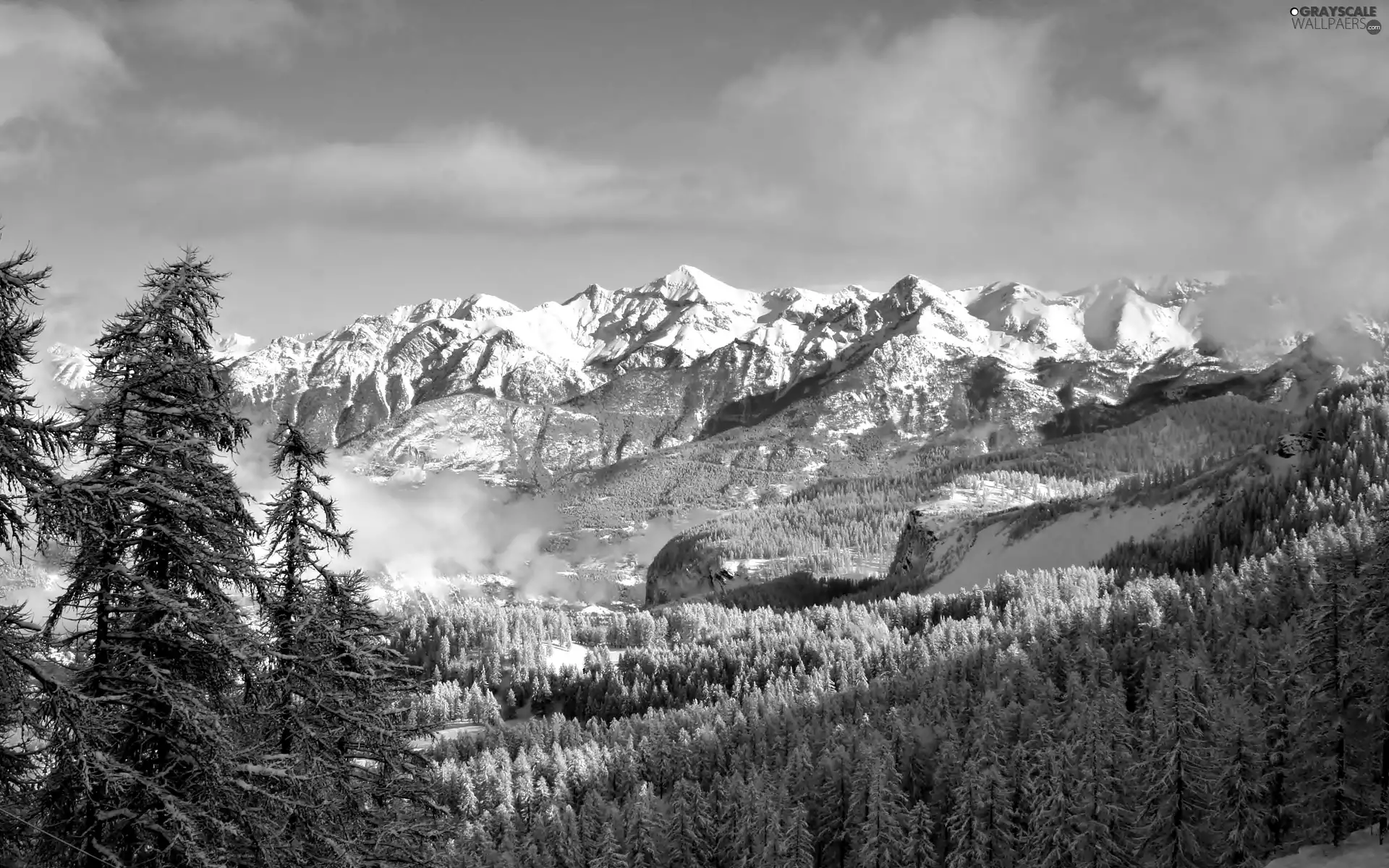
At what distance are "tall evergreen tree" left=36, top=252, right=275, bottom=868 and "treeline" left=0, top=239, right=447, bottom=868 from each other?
0.03 meters

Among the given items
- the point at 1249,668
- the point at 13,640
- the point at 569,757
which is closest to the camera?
the point at 13,640

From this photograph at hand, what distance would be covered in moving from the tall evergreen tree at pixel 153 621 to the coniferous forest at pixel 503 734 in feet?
0.18

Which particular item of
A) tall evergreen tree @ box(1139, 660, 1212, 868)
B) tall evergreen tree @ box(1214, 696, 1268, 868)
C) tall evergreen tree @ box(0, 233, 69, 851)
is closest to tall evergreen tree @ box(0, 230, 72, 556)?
tall evergreen tree @ box(0, 233, 69, 851)

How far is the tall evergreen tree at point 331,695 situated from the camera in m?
19.5

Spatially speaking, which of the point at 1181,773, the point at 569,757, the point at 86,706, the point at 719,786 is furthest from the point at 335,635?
the point at 569,757

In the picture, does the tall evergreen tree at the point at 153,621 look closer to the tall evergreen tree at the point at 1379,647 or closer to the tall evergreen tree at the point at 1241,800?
the tall evergreen tree at the point at 1379,647

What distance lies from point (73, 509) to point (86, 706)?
2634mm

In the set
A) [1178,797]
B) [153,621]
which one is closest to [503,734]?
[1178,797]

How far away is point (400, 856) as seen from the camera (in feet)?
73.0

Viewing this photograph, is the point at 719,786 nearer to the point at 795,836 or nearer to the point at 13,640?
the point at 795,836

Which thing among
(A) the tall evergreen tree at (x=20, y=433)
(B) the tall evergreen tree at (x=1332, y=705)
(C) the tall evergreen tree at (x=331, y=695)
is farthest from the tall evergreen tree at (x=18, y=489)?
(B) the tall evergreen tree at (x=1332, y=705)

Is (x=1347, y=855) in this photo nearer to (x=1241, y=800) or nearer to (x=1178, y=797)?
(x=1241, y=800)

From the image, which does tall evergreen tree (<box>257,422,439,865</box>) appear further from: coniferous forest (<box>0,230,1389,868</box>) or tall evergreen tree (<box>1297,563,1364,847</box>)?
tall evergreen tree (<box>1297,563,1364,847</box>)

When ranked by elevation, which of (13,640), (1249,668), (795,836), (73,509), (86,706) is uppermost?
(73,509)
